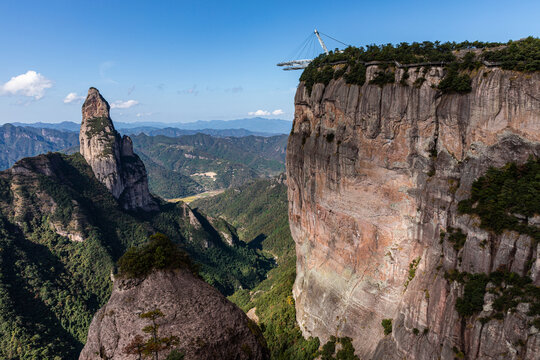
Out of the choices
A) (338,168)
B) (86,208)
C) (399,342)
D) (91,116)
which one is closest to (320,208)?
(338,168)

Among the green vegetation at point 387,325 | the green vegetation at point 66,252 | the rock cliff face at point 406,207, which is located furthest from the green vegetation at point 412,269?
the green vegetation at point 66,252

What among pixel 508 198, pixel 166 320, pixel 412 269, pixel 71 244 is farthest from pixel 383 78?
pixel 71 244

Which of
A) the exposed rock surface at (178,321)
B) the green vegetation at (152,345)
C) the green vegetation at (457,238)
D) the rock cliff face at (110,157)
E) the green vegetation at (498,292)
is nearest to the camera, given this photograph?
the green vegetation at (152,345)

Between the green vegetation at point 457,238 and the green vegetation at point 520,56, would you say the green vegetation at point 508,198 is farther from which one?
the green vegetation at point 520,56

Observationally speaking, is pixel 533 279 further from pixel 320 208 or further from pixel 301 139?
pixel 301 139

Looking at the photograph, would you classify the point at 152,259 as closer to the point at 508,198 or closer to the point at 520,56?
the point at 508,198
